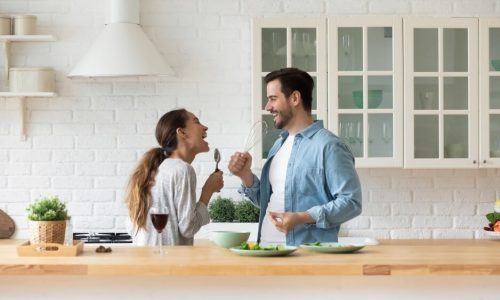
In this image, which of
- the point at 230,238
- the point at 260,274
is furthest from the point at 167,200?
the point at 260,274

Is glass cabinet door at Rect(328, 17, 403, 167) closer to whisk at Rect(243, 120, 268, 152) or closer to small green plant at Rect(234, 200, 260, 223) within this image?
whisk at Rect(243, 120, 268, 152)

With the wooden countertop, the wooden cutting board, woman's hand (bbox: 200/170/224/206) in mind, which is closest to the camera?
the wooden countertop

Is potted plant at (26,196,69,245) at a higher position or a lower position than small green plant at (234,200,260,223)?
higher

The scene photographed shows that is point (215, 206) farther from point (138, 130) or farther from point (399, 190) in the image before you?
point (399, 190)

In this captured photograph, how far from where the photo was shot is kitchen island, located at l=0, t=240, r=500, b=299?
10.2 ft

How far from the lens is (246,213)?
538 cm

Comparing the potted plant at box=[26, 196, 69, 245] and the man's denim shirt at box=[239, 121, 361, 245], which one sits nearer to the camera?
the potted plant at box=[26, 196, 69, 245]

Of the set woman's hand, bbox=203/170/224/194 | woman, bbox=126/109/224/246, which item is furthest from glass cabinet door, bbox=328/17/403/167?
woman, bbox=126/109/224/246

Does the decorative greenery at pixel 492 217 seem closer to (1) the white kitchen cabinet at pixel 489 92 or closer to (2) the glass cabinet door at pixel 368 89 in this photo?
(1) the white kitchen cabinet at pixel 489 92

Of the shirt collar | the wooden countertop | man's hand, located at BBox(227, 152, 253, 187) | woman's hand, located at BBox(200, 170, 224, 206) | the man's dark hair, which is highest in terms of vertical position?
the man's dark hair

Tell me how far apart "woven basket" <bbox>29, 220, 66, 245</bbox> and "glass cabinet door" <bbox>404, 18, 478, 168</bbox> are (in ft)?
8.19

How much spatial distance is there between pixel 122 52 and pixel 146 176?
1.64 m

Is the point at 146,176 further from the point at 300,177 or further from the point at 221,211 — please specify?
the point at 221,211

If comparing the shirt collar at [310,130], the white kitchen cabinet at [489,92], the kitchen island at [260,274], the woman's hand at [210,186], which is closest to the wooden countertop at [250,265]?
the kitchen island at [260,274]
